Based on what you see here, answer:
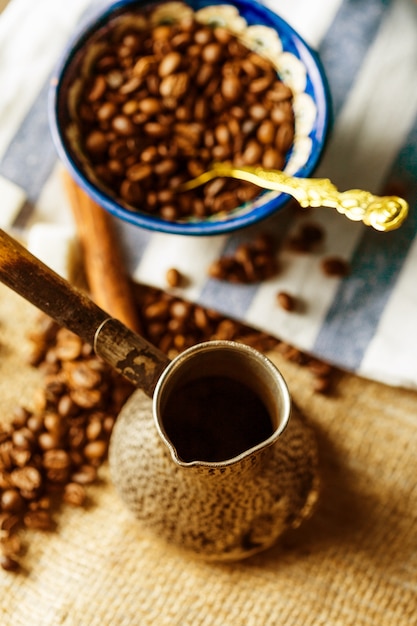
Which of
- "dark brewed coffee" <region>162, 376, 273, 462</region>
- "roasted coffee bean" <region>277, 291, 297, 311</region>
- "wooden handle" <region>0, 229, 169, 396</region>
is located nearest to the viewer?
"wooden handle" <region>0, 229, 169, 396</region>

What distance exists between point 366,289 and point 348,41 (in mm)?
408

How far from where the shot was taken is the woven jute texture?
3.52 ft

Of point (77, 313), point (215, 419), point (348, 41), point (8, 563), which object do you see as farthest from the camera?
point (348, 41)

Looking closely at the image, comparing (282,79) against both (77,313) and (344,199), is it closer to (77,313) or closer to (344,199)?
(344,199)

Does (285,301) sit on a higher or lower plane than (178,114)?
lower

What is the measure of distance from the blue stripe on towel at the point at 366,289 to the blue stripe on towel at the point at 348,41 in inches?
6.5

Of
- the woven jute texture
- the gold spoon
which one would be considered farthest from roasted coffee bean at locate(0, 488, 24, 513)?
the gold spoon

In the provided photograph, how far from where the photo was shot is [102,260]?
3.79ft

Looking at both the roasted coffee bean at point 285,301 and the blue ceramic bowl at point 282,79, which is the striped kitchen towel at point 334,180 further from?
the blue ceramic bowl at point 282,79

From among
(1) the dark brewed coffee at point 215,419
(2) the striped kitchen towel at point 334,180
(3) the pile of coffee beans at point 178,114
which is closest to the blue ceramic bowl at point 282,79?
(3) the pile of coffee beans at point 178,114

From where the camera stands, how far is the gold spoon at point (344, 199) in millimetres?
808

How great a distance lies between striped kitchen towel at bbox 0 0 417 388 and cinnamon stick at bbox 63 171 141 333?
0.03 metres

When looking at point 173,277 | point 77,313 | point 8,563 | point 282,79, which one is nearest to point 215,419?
point 77,313

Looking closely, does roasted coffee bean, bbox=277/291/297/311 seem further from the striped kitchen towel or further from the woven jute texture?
the woven jute texture
